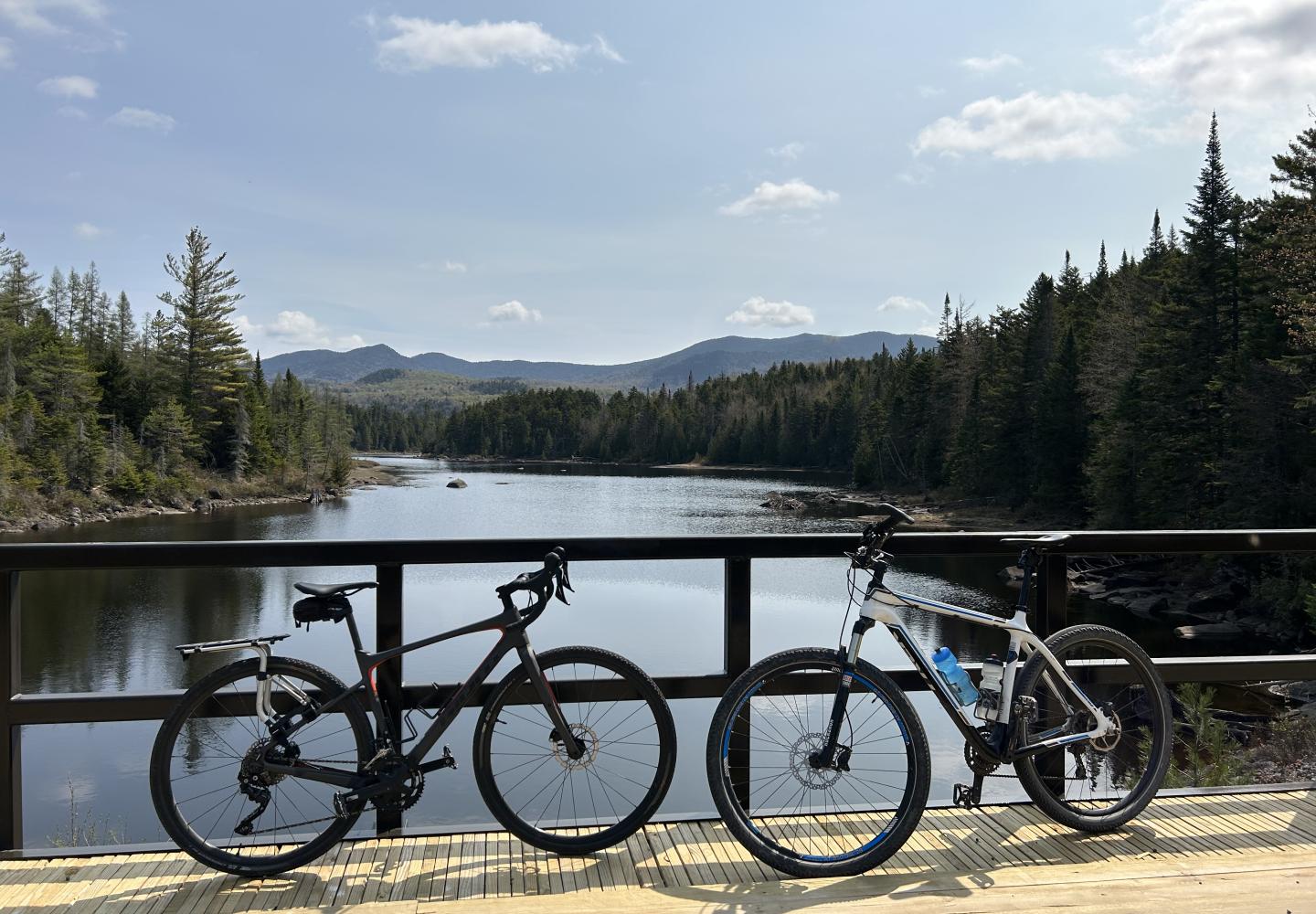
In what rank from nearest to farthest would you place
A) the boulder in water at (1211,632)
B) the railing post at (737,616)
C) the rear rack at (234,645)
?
the rear rack at (234,645) < the railing post at (737,616) < the boulder in water at (1211,632)

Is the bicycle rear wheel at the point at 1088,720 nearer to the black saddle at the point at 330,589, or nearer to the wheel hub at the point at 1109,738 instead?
the wheel hub at the point at 1109,738

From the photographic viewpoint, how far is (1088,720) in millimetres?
3045

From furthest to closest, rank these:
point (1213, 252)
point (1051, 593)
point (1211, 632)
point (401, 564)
A: point (1213, 252), point (1211, 632), point (1051, 593), point (401, 564)

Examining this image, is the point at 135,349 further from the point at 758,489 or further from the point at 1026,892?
the point at 1026,892

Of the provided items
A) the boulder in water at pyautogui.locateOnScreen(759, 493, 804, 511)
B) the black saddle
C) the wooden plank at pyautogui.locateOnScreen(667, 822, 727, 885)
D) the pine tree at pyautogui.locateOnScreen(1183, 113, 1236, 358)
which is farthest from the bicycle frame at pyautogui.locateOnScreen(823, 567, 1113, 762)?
the boulder in water at pyautogui.locateOnScreen(759, 493, 804, 511)

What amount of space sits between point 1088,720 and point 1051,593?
1.64ft

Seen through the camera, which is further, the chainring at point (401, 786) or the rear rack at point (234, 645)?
the chainring at point (401, 786)

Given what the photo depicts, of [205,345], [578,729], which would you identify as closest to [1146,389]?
[578,729]

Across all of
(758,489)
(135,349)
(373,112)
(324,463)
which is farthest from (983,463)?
(135,349)

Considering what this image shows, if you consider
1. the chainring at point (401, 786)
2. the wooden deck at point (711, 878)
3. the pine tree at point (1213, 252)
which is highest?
the pine tree at point (1213, 252)

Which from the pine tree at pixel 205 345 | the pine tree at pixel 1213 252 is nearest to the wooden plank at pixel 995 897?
the pine tree at pixel 1213 252

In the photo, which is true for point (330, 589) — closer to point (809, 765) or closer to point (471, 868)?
point (471, 868)

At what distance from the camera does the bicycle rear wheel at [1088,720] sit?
3033mm

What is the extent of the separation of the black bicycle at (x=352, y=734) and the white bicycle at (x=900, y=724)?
1.10 ft
